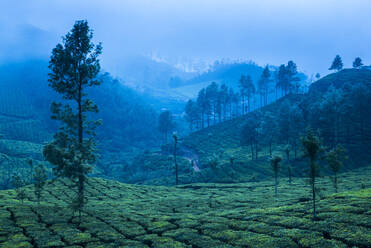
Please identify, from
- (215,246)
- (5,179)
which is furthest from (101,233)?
(5,179)

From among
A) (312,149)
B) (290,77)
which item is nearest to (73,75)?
(312,149)

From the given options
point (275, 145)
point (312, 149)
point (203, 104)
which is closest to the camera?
point (312, 149)

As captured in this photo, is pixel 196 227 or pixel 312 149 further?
pixel 196 227

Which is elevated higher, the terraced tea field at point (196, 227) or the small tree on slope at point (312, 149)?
the small tree on slope at point (312, 149)

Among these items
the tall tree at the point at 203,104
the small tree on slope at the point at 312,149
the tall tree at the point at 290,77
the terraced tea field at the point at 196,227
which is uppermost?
the tall tree at the point at 290,77

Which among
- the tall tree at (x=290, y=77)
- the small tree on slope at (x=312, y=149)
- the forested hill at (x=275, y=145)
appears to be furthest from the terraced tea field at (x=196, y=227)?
the tall tree at (x=290, y=77)

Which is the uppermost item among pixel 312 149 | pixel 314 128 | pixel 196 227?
pixel 314 128

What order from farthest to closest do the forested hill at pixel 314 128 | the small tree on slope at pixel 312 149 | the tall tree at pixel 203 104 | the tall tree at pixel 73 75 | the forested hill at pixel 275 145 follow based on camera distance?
the tall tree at pixel 203 104 → the forested hill at pixel 314 128 → the forested hill at pixel 275 145 → the tall tree at pixel 73 75 → the small tree on slope at pixel 312 149

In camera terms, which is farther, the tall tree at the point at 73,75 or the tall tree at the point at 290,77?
the tall tree at the point at 290,77

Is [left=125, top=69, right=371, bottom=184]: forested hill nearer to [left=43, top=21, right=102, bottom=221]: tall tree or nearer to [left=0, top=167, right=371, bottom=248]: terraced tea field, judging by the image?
[left=0, top=167, right=371, bottom=248]: terraced tea field

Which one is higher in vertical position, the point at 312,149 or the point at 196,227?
the point at 312,149

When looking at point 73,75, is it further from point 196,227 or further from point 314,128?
point 314,128

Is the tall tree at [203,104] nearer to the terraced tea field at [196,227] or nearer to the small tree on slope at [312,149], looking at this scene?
the terraced tea field at [196,227]

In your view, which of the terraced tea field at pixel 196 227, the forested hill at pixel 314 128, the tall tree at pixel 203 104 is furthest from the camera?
the tall tree at pixel 203 104
